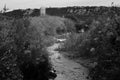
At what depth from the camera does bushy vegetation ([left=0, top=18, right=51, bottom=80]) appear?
3.86 meters

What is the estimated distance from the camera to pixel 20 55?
472 centimetres

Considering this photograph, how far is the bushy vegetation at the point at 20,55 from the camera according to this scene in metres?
3.86

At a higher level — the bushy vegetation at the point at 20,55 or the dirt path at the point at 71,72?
the bushy vegetation at the point at 20,55

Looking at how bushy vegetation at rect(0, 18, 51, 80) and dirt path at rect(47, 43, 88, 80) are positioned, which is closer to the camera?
bushy vegetation at rect(0, 18, 51, 80)

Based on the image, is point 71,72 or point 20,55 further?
point 71,72

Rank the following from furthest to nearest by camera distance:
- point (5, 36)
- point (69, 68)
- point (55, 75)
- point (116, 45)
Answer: point (69, 68) < point (55, 75) < point (116, 45) < point (5, 36)

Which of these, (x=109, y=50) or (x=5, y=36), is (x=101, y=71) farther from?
(x=5, y=36)

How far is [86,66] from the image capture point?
287 inches

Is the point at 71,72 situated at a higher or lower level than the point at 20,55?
lower

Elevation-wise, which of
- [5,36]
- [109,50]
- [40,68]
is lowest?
[40,68]

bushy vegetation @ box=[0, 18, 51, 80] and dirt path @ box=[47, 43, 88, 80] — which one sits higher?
bushy vegetation @ box=[0, 18, 51, 80]

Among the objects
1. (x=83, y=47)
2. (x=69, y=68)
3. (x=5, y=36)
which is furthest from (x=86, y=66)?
(x=5, y=36)

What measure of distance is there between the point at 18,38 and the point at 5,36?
0.89 meters

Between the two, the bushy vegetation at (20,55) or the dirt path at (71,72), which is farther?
the dirt path at (71,72)
